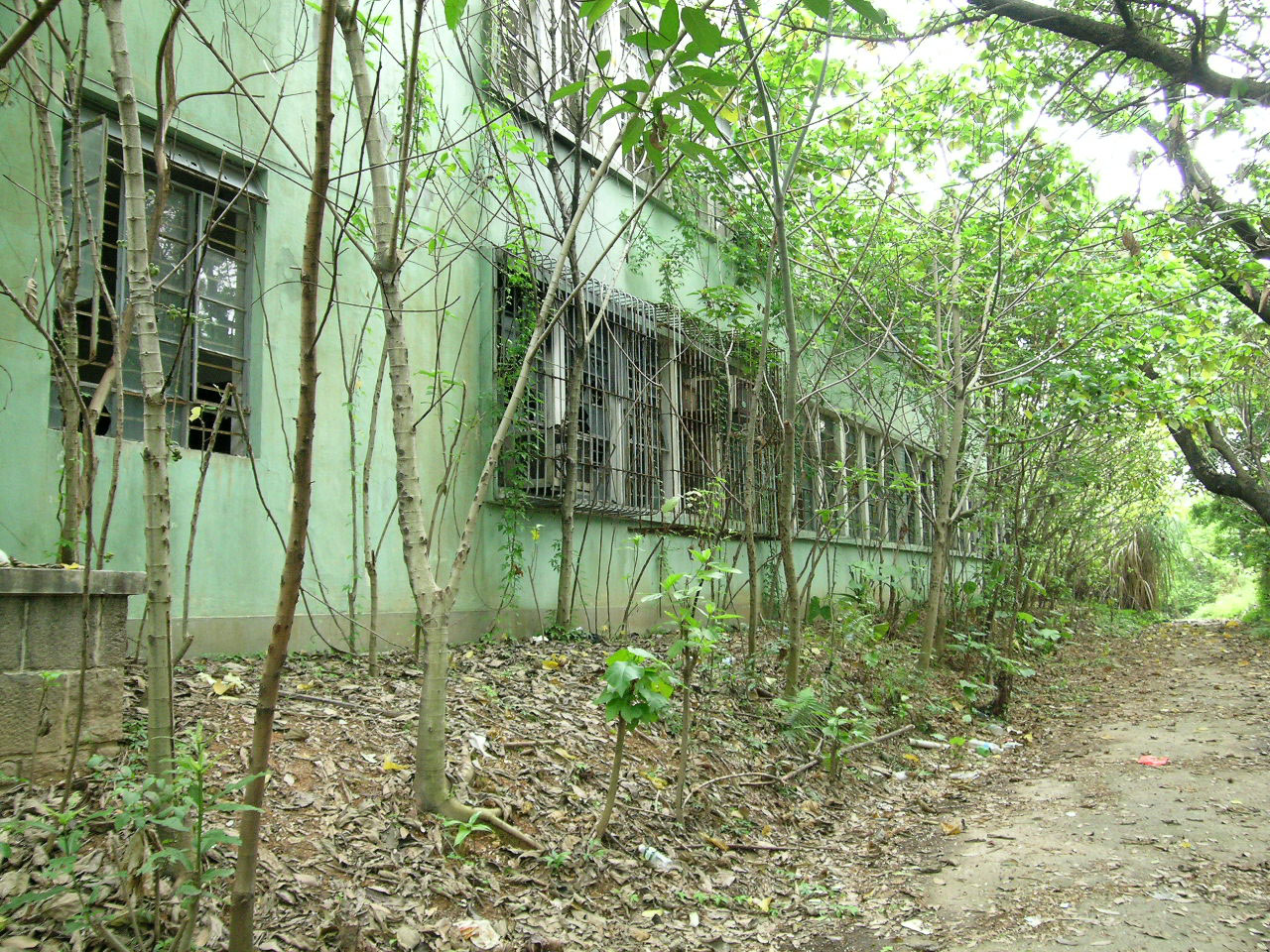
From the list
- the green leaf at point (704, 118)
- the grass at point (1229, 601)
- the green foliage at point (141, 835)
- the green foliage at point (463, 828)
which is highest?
the green leaf at point (704, 118)

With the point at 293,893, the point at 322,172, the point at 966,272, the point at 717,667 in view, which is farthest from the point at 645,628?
the point at 322,172

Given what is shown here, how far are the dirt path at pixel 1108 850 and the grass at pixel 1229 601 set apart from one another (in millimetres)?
23095

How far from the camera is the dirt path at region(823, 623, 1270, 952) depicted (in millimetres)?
3672

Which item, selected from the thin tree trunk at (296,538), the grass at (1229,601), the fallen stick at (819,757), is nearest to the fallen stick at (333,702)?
the fallen stick at (819,757)

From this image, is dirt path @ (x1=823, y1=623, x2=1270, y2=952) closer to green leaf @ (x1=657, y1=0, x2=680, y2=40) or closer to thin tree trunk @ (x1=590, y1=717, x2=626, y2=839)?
thin tree trunk @ (x1=590, y1=717, x2=626, y2=839)

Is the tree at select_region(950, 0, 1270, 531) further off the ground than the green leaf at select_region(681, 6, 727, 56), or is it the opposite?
the tree at select_region(950, 0, 1270, 531)

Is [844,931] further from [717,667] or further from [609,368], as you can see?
[609,368]

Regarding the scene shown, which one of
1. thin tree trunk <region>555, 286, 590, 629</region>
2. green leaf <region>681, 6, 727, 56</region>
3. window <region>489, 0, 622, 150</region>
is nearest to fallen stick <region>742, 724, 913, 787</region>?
thin tree trunk <region>555, 286, 590, 629</region>

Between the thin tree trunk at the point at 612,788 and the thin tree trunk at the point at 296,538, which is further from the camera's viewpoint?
the thin tree trunk at the point at 612,788

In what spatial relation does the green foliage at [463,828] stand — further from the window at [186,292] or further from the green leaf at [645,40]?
the green leaf at [645,40]

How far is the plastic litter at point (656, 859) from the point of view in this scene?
418cm

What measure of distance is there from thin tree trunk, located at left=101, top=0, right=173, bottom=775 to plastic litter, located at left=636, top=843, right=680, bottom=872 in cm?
228

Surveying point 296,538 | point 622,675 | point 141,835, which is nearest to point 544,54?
point 622,675

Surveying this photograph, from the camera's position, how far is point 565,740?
5.01 meters
